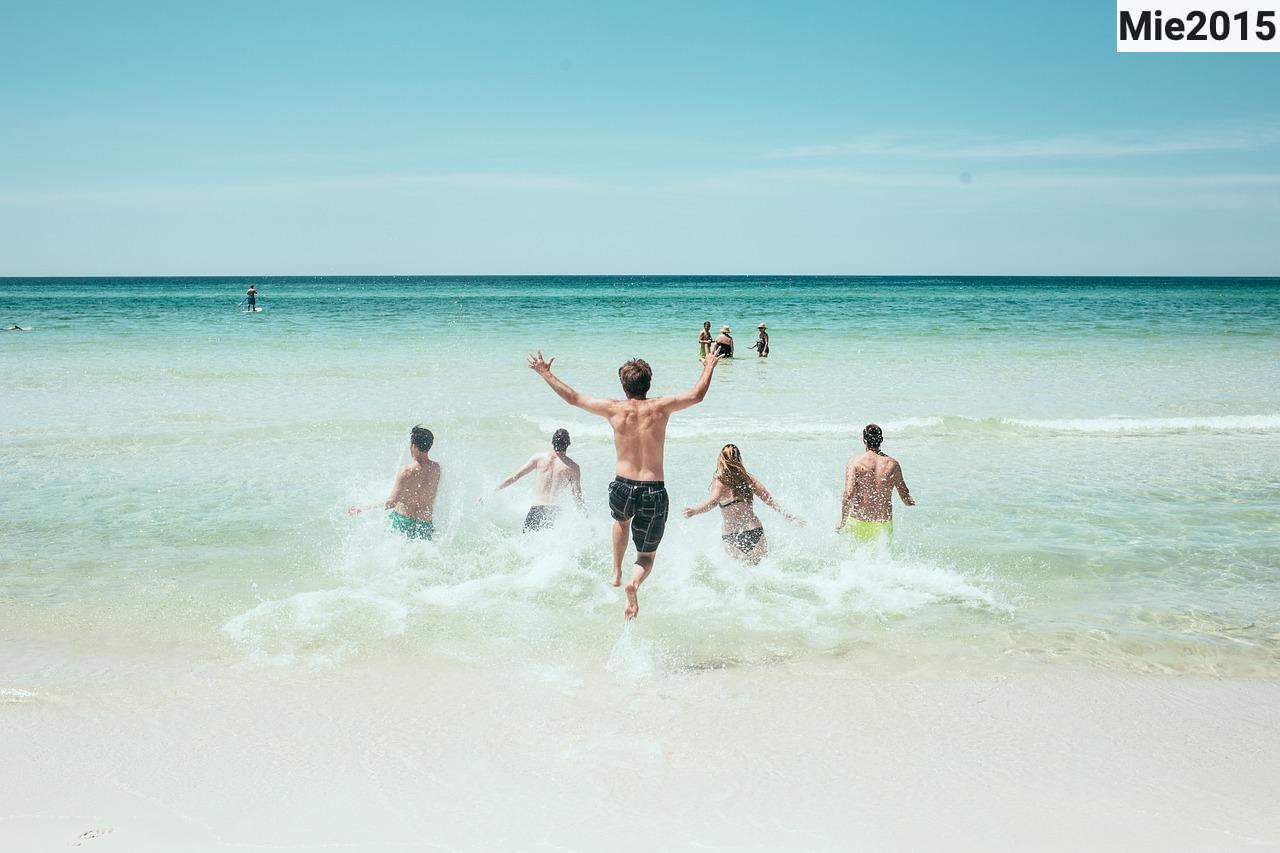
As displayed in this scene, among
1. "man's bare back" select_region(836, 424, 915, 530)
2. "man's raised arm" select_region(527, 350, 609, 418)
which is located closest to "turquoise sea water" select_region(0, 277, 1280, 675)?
"man's bare back" select_region(836, 424, 915, 530)

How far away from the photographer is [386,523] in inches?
305

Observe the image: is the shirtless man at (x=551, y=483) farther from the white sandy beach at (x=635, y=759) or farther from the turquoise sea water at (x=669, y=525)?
the white sandy beach at (x=635, y=759)

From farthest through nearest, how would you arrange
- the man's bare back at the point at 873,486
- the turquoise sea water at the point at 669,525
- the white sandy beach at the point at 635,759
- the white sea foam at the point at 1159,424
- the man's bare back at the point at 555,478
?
the white sea foam at the point at 1159,424 < the man's bare back at the point at 555,478 < the man's bare back at the point at 873,486 < the turquoise sea water at the point at 669,525 < the white sandy beach at the point at 635,759

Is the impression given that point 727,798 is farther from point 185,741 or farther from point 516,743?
point 185,741

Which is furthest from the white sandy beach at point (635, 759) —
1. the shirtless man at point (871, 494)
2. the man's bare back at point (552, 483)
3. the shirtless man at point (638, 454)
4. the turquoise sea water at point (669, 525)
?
the man's bare back at point (552, 483)

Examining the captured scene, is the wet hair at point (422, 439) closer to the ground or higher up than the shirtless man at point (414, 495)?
higher up

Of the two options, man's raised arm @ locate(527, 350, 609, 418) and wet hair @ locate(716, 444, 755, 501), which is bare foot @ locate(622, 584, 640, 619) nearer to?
man's raised arm @ locate(527, 350, 609, 418)

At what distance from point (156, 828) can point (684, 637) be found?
10.3 feet

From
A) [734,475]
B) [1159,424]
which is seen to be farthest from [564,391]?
[1159,424]

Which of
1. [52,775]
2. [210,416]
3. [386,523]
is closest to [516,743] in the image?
[52,775]

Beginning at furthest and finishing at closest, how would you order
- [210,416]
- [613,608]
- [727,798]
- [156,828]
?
[210,416] < [613,608] < [727,798] < [156,828]

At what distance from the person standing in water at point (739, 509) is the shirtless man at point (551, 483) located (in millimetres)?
1338

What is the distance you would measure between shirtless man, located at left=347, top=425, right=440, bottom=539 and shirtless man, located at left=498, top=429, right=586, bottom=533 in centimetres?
72

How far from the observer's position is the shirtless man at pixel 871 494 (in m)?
7.45
